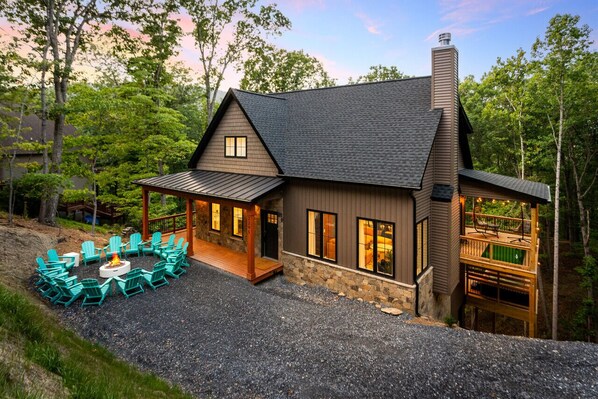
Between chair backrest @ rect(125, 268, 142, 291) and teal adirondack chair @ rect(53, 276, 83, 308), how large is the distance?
1182 millimetres

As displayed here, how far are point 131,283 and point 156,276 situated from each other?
832 mm

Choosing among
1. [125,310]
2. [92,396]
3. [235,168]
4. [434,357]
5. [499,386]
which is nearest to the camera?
[92,396]

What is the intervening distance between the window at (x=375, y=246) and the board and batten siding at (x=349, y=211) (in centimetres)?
17

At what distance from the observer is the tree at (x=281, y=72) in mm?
29375

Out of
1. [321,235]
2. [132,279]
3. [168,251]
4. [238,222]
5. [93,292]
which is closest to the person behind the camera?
[93,292]

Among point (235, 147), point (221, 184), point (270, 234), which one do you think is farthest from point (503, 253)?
point (235, 147)

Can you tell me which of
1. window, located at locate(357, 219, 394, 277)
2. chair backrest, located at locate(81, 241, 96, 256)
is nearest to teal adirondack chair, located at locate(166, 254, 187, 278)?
chair backrest, located at locate(81, 241, 96, 256)

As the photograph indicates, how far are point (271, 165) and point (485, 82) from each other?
21.0m

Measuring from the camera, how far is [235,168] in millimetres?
14250

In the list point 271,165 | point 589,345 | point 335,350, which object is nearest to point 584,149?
point 589,345

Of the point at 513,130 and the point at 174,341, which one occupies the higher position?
the point at 513,130

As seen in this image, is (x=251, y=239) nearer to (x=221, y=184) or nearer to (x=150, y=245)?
(x=221, y=184)

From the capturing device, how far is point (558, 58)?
16.0 meters

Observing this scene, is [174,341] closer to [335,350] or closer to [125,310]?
[125,310]
